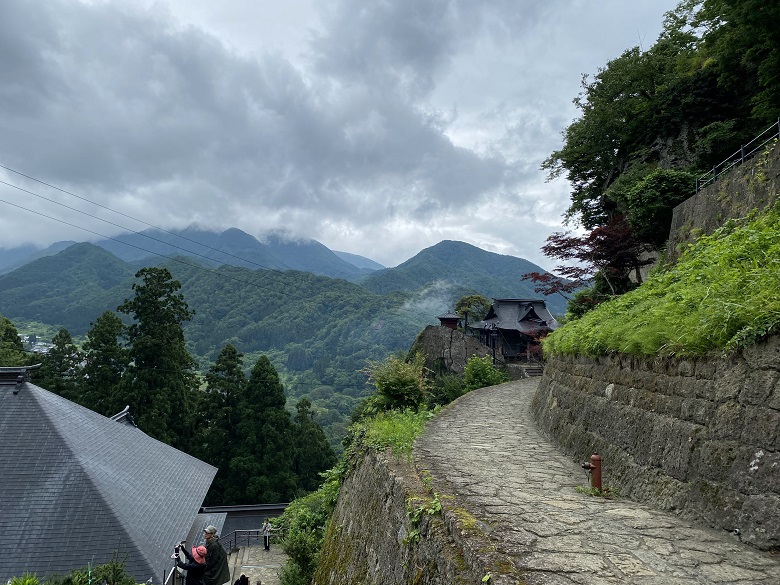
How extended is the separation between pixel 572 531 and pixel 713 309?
2376 millimetres

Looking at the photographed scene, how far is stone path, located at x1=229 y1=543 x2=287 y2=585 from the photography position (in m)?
13.5

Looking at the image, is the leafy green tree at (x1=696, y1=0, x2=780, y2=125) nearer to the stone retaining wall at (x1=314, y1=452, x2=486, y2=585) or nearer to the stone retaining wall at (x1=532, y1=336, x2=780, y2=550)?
the stone retaining wall at (x1=532, y1=336, x2=780, y2=550)

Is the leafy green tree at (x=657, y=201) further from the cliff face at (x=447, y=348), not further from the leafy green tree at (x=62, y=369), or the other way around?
the leafy green tree at (x=62, y=369)

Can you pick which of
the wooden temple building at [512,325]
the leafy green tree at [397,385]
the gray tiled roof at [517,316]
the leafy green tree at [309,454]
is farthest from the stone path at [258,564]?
the gray tiled roof at [517,316]

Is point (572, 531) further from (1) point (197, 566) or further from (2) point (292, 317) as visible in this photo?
(2) point (292, 317)

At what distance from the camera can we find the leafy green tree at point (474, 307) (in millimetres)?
40719

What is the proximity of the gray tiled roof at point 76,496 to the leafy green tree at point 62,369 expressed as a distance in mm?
17647

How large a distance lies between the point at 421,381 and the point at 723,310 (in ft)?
27.4

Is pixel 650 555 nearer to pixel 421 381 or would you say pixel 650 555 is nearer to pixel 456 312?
pixel 421 381

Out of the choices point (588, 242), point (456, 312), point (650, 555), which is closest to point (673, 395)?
point (650, 555)

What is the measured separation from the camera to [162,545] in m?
10.9

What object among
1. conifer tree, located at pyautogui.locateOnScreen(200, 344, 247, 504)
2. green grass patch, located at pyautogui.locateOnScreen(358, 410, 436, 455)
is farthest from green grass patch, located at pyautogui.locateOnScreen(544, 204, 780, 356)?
conifer tree, located at pyautogui.locateOnScreen(200, 344, 247, 504)

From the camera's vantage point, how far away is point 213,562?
22.0 ft

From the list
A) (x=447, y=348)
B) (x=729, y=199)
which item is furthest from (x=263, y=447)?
(x=729, y=199)
